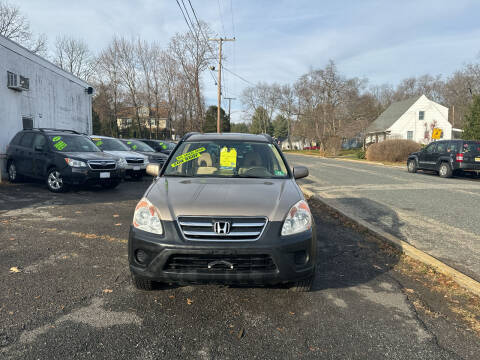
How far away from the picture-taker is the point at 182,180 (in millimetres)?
3797

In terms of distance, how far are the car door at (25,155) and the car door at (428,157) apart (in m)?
17.4

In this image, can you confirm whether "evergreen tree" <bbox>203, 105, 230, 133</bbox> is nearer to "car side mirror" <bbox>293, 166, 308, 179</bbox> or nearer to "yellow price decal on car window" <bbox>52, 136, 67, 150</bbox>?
"yellow price decal on car window" <bbox>52, 136, 67, 150</bbox>

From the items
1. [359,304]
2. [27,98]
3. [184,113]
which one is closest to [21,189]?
[27,98]

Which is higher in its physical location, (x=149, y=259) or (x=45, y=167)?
(x=45, y=167)

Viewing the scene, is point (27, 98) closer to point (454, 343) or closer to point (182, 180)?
point (182, 180)

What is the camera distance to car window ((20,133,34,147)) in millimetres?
9906

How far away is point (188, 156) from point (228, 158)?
1.79 feet

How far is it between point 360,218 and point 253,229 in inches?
178

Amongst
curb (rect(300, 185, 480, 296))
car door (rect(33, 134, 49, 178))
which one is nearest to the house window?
car door (rect(33, 134, 49, 178))

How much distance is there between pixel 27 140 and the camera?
10.0 m

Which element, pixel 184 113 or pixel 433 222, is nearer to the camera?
pixel 433 222

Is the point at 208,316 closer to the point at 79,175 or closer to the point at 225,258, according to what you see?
the point at 225,258

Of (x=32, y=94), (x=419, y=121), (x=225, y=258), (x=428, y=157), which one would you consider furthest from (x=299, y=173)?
(x=419, y=121)

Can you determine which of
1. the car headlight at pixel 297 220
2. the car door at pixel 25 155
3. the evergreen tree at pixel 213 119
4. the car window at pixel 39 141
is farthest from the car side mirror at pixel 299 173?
the evergreen tree at pixel 213 119
